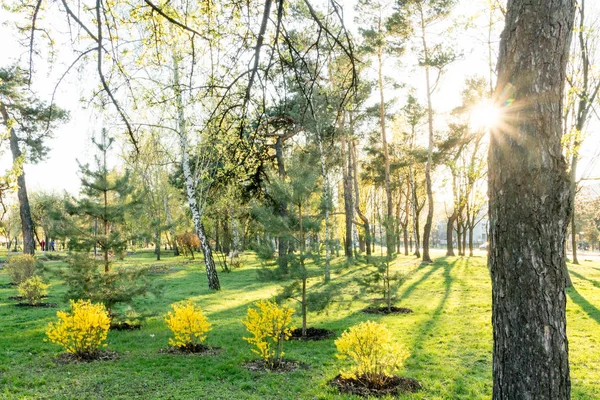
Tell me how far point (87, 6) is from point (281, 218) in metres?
6.28

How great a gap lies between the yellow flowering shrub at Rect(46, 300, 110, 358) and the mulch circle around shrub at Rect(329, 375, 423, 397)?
4.17 meters

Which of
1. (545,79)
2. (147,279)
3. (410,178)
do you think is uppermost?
(410,178)

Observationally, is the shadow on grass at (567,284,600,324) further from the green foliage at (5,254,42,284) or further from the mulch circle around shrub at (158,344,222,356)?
the green foliage at (5,254,42,284)

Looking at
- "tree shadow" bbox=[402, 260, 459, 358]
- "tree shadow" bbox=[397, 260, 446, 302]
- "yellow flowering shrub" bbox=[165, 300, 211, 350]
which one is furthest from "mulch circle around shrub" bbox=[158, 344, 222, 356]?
"tree shadow" bbox=[397, 260, 446, 302]

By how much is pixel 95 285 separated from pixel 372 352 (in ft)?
20.7

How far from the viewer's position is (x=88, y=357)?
6.98 m

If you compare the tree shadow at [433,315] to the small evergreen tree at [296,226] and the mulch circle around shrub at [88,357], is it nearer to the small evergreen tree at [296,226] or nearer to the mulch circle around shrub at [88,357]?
the small evergreen tree at [296,226]

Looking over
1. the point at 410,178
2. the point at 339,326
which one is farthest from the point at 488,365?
the point at 410,178

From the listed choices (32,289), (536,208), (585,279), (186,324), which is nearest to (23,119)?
(32,289)

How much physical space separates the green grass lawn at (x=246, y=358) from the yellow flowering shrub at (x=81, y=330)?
1.26ft

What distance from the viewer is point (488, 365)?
6.54 meters

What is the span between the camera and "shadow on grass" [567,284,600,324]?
9955 mm

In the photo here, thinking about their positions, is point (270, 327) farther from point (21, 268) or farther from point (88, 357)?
point (21, 268)

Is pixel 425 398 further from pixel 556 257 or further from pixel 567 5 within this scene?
pixel 567 5
